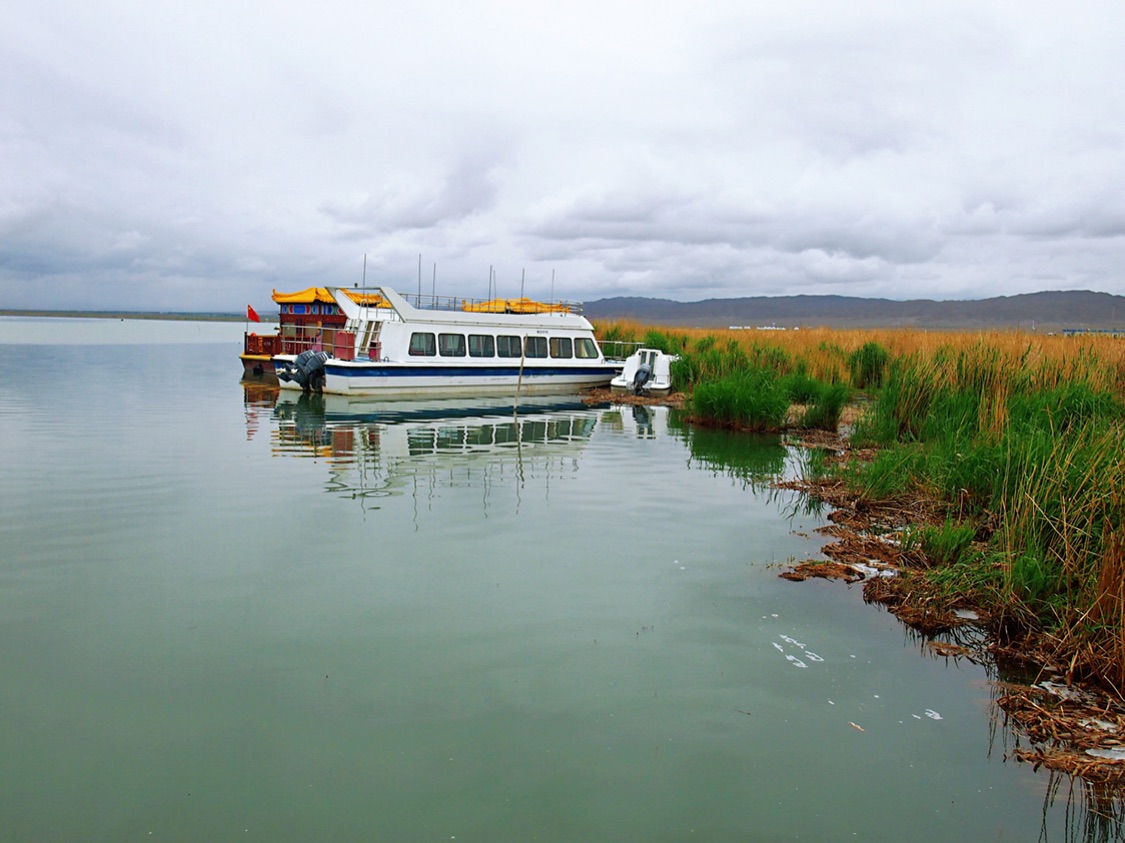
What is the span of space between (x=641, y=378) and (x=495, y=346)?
16.5ft

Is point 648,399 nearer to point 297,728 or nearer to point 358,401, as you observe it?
point 358,401

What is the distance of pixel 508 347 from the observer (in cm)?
2842

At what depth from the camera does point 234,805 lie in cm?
394

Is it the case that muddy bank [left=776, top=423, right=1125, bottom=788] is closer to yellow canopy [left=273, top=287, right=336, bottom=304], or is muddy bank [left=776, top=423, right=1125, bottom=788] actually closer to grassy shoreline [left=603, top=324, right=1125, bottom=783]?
grassy shoreline [left=603, top=324, right=1125, bottom=783]

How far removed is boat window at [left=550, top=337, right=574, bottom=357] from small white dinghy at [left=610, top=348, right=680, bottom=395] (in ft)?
8.66

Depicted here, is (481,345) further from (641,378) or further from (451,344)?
(641,378)

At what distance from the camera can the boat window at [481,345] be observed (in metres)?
27.5

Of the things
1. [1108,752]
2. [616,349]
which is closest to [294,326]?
[616,349]

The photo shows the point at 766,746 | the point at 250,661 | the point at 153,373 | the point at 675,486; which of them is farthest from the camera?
the point at 153,373

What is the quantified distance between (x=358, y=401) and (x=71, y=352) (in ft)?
107

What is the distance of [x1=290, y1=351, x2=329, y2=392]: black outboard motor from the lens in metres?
25.9

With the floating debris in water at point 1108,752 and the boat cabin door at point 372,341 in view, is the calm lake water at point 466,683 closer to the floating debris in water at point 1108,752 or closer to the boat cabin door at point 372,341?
the floating debris in water at point 1108,752

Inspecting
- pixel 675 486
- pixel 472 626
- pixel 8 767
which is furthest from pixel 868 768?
pixel 675 486

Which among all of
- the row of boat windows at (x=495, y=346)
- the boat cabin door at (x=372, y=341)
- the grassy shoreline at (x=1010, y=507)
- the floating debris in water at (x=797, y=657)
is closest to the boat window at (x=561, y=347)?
the row of boat windows at (x=495, y=346)
